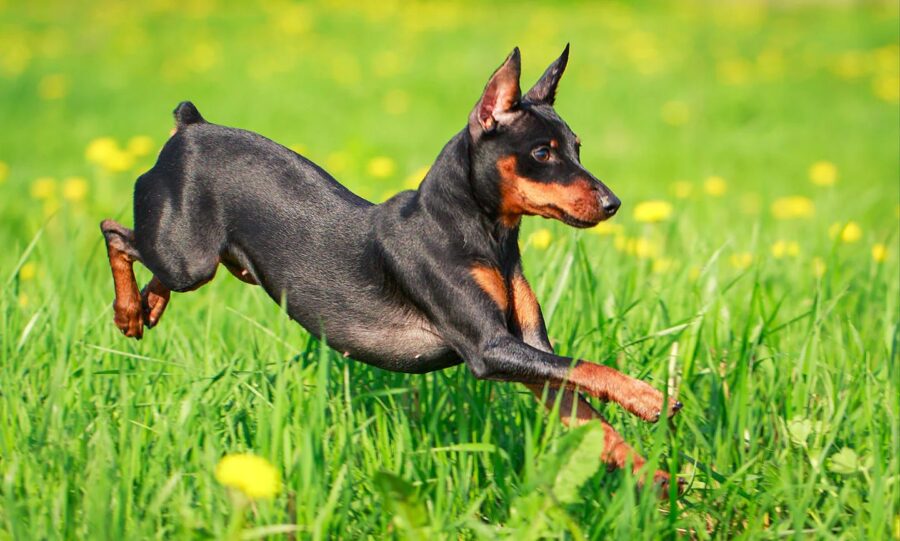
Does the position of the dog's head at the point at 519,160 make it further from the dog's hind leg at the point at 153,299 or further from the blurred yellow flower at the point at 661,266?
the blurred yellow flower at the point at 661,266

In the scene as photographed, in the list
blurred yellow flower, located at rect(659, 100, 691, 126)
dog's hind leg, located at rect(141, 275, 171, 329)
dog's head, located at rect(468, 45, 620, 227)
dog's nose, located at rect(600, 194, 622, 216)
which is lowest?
dog's hind leg, located at rect(141, 275, 171, 329)

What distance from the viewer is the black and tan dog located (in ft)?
8.79

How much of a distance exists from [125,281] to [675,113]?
8.17 meters

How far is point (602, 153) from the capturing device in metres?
9.13

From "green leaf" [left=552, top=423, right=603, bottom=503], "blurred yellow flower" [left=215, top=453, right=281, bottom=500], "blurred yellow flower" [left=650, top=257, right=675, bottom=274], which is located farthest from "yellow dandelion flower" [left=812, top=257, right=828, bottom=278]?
"blurred yellow flower" [left=215, top=453, right=281, bottom=500]

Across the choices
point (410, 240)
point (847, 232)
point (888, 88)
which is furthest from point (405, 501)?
point (888, 88)

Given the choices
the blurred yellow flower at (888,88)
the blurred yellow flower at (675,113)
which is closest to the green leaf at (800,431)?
the blurred yellow flower at (675,113)

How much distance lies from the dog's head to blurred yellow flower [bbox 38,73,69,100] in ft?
31.8

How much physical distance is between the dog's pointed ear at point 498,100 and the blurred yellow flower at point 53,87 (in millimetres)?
9659

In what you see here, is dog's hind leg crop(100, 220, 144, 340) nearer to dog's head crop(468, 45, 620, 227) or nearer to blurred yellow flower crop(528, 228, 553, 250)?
dog's head crop(468, 45, 620, 227)

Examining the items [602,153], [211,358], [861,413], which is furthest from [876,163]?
[211,358]

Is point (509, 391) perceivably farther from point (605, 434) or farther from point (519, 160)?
point (519, 160)

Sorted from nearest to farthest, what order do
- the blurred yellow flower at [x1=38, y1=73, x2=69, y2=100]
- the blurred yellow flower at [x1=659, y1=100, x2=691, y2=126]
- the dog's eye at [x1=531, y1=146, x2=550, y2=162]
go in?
the dog's eye at [x1=531, y1=146, x2=550, y2=162] < the blurred yellow flower at [x1=659, y1=100, x2=691, y2=126] < the blurred yellow flower at [x1=38, y1=73, x2=69, y2=100]

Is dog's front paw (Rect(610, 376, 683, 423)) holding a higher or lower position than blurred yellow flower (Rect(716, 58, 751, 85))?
lower
